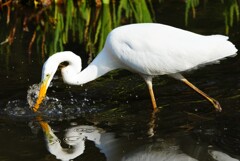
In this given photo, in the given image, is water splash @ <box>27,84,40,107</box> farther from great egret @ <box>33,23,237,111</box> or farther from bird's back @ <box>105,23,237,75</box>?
bird's back @ <box>105,23,237,75</box>

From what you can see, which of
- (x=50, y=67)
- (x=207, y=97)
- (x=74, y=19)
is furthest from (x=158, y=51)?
(x=74, y=19)

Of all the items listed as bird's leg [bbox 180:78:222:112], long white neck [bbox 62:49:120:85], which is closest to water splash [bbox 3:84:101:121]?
long white neck [bbox 62:49:120:85]

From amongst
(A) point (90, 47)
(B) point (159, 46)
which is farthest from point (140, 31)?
(A) point (90, 47)

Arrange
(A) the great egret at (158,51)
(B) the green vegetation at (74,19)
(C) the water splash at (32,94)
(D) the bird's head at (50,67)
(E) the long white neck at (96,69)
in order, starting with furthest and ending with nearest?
(B) the green vegetation at (74,19) < (C) the water splash at (32,94) < (E) the long white neck at (96,69) < (A) the great egret at (158,51) < (D) the bird's head at (50,67)

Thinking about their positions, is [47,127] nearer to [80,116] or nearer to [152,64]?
[80,116]

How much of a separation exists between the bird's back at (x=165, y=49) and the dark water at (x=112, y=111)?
0.50 metres

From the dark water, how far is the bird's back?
19.6 inches

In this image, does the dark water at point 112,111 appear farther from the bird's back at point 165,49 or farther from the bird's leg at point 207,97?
the bird's back at point 165,49

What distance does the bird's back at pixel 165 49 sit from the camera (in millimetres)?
7098

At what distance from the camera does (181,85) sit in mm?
8016

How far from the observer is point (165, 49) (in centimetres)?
713

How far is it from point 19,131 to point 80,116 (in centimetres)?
75

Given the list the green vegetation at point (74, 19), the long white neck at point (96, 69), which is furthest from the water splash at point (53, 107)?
the green vegetation at point (74, 19)

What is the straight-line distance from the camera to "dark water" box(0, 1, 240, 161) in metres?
6.12
